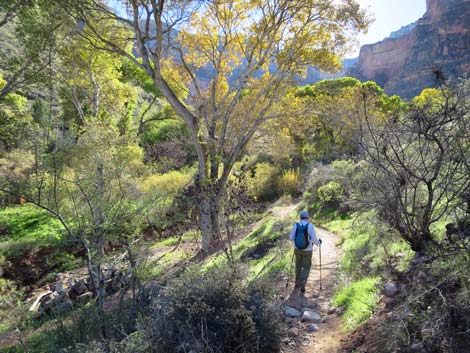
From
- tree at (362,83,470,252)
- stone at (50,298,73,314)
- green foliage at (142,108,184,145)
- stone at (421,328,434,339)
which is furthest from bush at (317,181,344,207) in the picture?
green foliage at (142,108,184,145)

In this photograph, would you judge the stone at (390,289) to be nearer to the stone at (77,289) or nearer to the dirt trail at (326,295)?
the dirt trail at (326,295)

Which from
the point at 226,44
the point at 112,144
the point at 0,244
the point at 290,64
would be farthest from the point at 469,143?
the point at 0,244

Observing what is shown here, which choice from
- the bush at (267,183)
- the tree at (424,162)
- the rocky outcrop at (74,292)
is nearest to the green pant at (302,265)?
the tree at (424,162)

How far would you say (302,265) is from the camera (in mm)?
5602

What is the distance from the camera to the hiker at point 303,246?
5.48 m

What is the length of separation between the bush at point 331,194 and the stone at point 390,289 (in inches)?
323

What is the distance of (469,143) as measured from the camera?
11.0 feet

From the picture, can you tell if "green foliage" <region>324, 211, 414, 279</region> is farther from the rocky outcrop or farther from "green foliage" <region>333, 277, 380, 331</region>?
the rocky outcrop

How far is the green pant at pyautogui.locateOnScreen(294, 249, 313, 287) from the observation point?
5508 mm

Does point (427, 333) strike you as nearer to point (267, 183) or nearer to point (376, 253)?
point (376, 253)

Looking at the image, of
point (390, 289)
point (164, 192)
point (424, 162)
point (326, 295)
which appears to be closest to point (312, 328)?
point (390, 289)

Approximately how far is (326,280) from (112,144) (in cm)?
755

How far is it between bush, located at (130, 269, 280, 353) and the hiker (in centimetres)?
214

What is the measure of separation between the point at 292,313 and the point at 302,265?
3.70 ft
